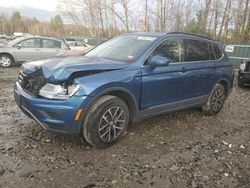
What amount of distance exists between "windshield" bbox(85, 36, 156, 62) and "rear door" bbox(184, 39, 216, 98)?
94 cm

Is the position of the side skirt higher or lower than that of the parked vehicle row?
lower

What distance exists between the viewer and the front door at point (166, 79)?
385 centimetres

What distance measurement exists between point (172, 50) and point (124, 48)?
860 mm

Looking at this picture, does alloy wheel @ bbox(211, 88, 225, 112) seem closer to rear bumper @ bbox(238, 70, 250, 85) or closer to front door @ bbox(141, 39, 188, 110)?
front door @ bbox(141, 39, 188, 110)

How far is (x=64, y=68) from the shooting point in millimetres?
3117

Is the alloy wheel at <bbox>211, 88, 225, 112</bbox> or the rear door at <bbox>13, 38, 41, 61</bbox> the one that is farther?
the rear door at <bbox>13, 38, 41, 61</bbox>

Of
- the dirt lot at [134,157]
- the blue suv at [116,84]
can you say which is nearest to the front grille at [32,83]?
the blue suv at [116,84]

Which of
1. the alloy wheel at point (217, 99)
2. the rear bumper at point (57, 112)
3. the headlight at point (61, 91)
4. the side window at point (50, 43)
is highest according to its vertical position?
the side window at point (50, 43)

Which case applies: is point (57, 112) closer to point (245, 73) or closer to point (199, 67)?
point (199, 67)

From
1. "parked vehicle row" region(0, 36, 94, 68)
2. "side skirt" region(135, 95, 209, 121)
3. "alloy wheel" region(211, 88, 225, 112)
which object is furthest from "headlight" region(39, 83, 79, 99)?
"parked vehicle row" region(0, 36, 94, 68)

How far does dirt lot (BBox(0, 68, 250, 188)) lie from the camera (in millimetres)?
2887

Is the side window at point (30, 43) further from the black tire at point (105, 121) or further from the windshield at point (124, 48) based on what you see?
the black tire at point (105, 121)

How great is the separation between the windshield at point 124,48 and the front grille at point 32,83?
4.15ft

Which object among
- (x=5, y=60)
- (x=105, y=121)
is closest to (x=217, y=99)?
(x=105, y=121)
